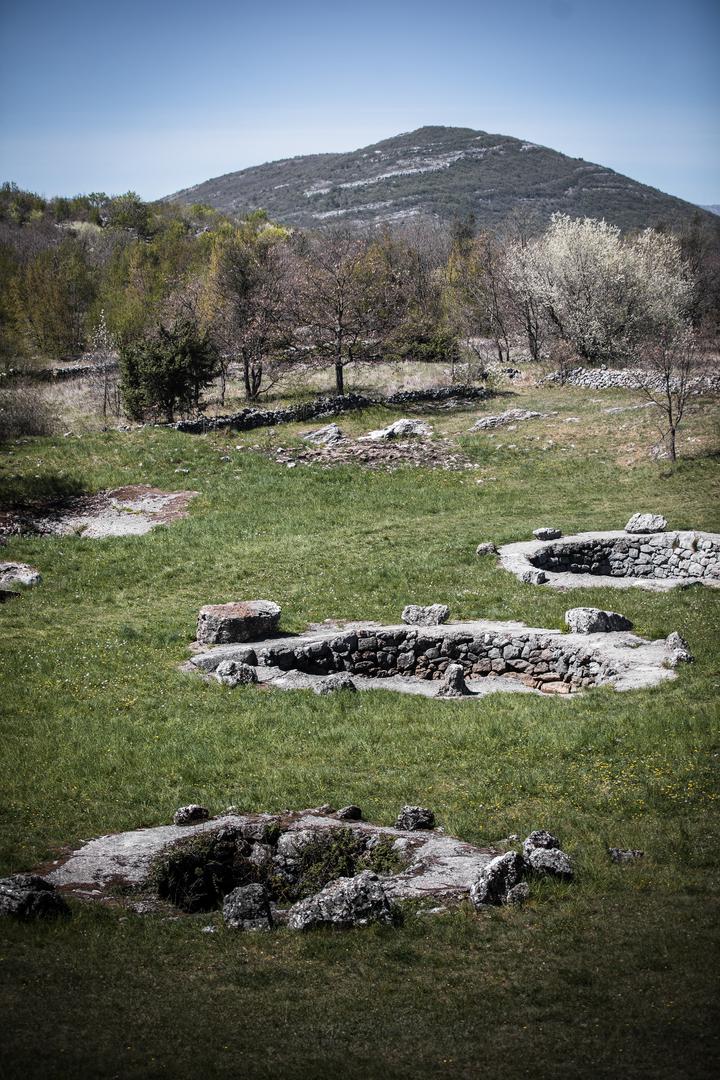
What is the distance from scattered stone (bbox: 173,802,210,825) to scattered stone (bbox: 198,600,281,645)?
7.63m

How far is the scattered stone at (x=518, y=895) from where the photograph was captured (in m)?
8.80

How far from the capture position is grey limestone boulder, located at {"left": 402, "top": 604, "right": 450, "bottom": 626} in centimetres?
1872

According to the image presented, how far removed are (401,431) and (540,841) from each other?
31758 mm

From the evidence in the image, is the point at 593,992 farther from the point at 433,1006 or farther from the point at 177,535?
the point at 177,535

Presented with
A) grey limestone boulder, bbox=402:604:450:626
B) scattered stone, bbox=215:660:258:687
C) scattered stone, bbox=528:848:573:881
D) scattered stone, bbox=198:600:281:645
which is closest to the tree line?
grey limestone boulder, bbox=402:604:450:626

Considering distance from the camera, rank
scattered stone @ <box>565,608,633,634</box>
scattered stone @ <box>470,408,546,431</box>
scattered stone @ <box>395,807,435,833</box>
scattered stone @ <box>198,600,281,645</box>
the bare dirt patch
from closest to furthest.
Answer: scattered stone @ <box>395,807,435,833</box>
scattered stone @ <box>565,608,633,634</box>
scattered stone @ <box>198,600,281,645</box>
the bare dirt patch
scattered stone @ <box>470,408,546,431</box>

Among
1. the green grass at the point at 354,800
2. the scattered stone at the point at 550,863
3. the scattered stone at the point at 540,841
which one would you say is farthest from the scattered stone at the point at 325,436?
the scattered stone at the point at 550,863

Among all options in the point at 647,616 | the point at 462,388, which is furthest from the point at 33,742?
the point at 462,388

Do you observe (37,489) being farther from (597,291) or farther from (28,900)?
(597,291)

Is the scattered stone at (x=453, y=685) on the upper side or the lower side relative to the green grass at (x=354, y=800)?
lower

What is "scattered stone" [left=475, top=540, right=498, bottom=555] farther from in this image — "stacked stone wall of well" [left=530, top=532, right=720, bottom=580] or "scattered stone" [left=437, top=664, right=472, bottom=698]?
"scattered stone" [left=437, top=664, right=472, bottom=698]

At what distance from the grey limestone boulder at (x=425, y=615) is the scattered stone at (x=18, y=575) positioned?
33.4 ft

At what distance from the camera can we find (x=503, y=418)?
4238 centimetres

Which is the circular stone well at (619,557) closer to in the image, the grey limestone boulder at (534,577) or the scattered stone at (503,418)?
the grey limestone boulder at (534,577)
